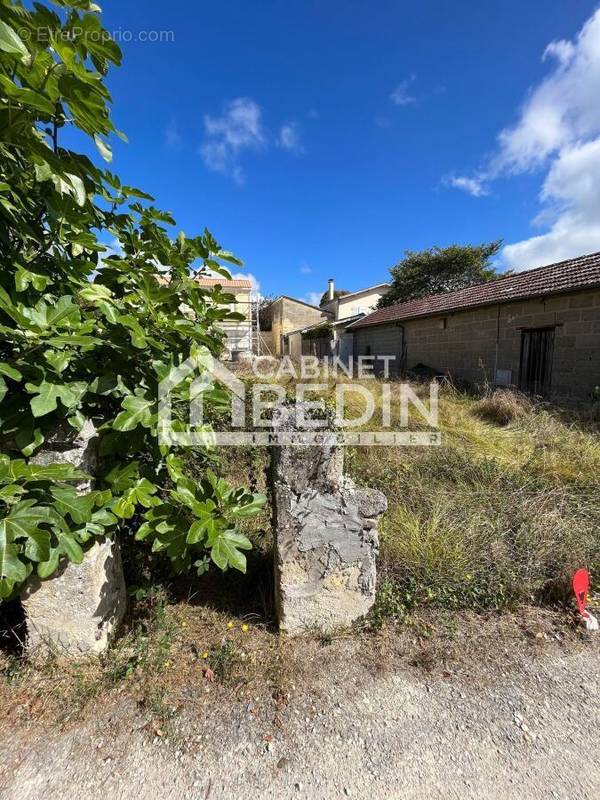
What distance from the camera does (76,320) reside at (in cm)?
133

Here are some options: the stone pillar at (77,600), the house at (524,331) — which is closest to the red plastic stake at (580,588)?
the stone pillar at (77,600)

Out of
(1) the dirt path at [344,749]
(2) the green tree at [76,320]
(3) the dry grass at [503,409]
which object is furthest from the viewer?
(3) the dry grass at [503,409]

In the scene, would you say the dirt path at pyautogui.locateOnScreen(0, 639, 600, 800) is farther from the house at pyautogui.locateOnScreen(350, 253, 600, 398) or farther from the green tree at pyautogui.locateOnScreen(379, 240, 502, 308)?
the green tree at pyautogui.locateOnScreen(379, 240, 502, 308)

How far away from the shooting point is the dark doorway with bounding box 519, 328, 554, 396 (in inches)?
328

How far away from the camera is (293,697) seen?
1.77 metres

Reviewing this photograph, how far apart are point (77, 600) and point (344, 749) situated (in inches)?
58.1

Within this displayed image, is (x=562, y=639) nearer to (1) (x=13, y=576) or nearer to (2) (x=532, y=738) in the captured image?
(2) (x=532, y=738)

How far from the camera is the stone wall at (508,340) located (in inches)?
294

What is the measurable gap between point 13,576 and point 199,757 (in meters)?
1.14

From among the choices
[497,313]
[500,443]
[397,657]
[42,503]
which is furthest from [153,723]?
[497,313]

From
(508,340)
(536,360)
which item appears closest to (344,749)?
(536,360)

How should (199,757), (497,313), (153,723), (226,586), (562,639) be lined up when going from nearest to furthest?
(199,757)
(153,723)
(562,639)
(226,586)
(497,313)

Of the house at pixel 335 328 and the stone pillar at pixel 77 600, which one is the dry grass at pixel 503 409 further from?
the house at pixel 335 328

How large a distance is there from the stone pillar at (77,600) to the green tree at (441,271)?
28.5 m
